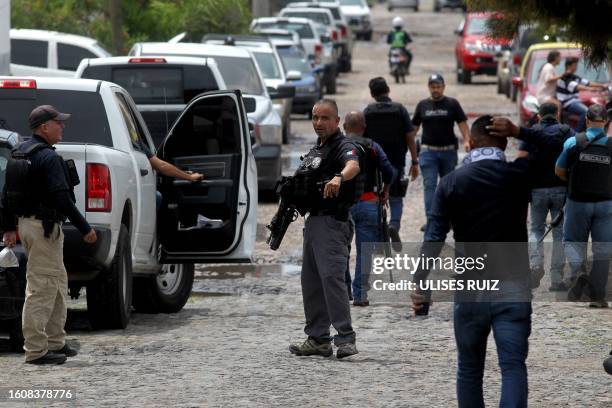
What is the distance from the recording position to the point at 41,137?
9.81 meters

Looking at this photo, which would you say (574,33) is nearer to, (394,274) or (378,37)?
(394,274)

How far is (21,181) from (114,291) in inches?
61.1

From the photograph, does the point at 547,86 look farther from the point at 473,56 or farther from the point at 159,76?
the point at 473,56

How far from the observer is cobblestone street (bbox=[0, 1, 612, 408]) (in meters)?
8.84

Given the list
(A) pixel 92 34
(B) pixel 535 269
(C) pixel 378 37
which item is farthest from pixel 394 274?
(C) pixel 378 37

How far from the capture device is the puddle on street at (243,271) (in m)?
14.9

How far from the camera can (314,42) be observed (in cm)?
3869

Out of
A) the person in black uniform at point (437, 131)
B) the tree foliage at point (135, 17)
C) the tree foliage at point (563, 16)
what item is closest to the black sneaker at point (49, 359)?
the tree foliage at point (563, 16)

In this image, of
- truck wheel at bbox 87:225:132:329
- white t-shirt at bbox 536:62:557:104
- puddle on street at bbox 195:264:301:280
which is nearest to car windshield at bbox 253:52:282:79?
white t-shirt at bbox 536:62:557:104

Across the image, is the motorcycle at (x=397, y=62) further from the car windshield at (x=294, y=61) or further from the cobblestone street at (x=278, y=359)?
the cobblestone street at (x=278, y=359)

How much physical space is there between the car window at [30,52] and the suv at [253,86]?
232 inches

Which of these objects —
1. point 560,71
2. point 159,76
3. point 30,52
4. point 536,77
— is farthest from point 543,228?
point 30,52

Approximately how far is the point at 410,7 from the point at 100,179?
217ft

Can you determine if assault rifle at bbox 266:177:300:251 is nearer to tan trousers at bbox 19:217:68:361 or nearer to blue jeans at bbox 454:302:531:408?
tan trousers at bbox 19:217:68:361
